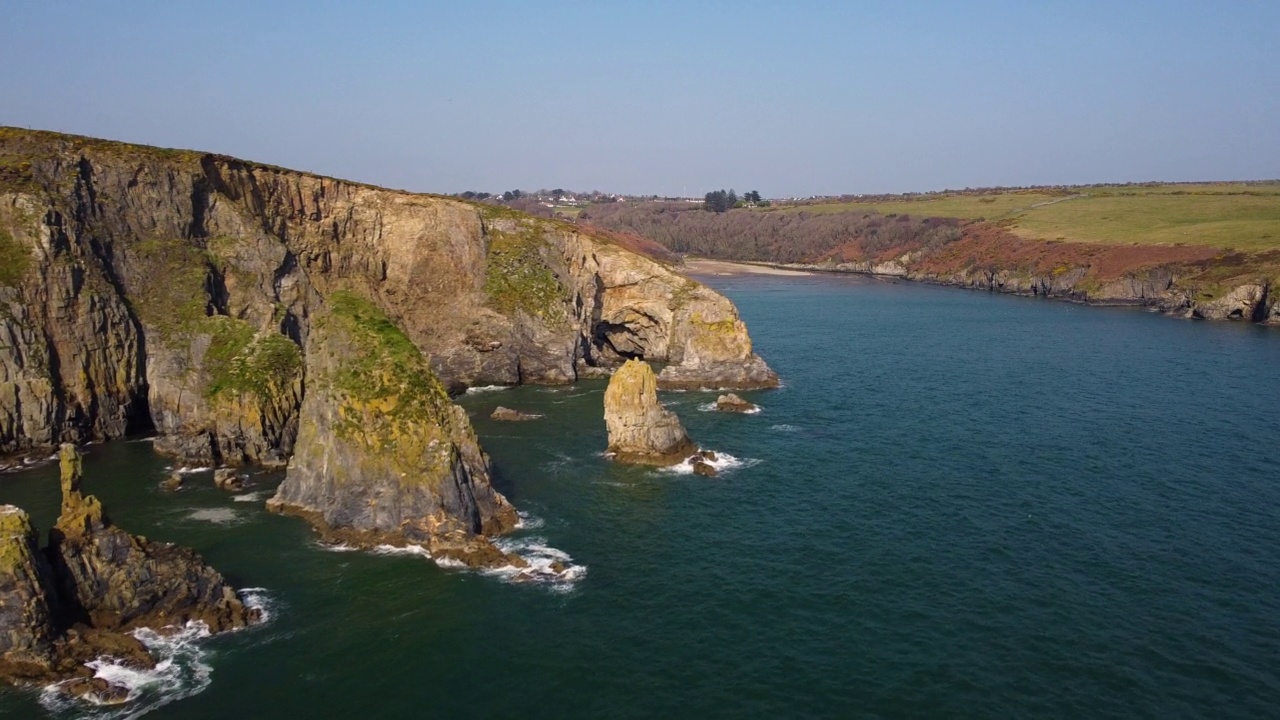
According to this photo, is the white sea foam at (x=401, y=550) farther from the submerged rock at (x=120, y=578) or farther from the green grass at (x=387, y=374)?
the submerged rock at (x=120, y=578)

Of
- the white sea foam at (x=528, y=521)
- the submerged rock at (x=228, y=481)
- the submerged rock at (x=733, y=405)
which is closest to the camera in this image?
the white sea foam at (x=528, y=521)

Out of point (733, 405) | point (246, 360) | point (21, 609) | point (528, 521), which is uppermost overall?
point (246, 360)

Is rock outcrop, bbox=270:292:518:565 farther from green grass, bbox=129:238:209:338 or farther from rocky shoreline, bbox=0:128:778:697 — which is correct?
green grass, bbox=129:238:209:338

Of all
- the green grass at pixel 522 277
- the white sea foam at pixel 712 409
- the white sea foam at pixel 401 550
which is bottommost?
the white sea foam at pixel 401 550

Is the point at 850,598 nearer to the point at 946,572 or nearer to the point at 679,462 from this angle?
the point at 946,572

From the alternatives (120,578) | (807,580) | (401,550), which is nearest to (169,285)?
(401,550)

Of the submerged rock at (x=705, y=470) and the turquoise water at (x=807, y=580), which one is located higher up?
the submerged rock at (x=705, y=470)

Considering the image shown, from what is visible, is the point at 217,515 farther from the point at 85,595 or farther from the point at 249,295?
the point at 249,295

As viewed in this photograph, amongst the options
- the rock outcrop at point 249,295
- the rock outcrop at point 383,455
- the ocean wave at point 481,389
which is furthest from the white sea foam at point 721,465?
the ocean wave at point 481,389

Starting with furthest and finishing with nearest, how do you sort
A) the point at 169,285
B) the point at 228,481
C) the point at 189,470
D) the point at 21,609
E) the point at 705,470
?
the point at 169,285 < the point at 189,470 < the point at 705,470 < the point at 228,481 < the point at 21,609
